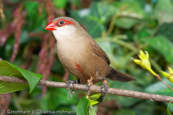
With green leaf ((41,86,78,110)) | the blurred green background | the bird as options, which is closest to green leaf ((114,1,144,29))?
the blurred green background

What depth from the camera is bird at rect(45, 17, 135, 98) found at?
1867mm

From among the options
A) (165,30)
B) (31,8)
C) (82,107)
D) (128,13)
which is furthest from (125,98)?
(31,8)

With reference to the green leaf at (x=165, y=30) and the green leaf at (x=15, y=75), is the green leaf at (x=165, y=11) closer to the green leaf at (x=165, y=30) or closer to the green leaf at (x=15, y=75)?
the green leaf at (x=165, y=30)

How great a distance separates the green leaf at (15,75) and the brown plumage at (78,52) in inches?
16.1

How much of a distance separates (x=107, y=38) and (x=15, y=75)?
52.2 inches

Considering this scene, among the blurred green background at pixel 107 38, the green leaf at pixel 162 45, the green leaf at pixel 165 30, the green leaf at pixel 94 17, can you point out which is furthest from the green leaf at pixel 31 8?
the green leaf at pixel 165 30

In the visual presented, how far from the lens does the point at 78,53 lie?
186 centimetres

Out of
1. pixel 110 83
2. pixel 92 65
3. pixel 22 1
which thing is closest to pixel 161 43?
pixel 110 83

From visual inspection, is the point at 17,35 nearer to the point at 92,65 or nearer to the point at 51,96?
the point at 51,96

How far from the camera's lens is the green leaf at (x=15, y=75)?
1431mm

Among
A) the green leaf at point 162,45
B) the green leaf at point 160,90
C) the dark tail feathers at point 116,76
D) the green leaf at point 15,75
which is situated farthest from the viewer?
the green leaf at point 162,45

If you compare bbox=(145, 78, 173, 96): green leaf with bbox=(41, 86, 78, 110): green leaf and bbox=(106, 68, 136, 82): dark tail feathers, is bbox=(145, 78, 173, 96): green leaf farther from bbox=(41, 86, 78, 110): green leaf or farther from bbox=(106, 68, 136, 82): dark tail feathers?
bbox=(41, 86, 78, 110): green leaf

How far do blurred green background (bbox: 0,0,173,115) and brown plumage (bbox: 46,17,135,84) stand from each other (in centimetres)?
45

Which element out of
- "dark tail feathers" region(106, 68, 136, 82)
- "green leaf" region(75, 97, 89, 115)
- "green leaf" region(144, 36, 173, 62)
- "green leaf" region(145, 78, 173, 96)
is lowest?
"green leaf" region(145, 78, 173, 96)
